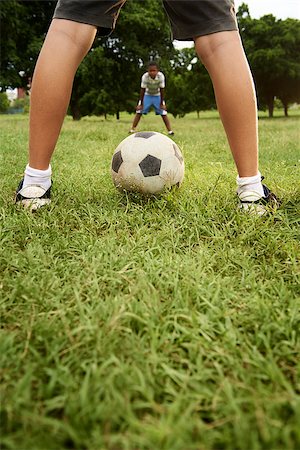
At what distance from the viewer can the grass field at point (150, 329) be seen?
36.3 inches

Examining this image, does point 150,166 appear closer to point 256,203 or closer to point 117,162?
point 117,162

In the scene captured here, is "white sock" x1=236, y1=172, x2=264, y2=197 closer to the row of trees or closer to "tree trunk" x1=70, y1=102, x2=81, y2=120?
the row of trees

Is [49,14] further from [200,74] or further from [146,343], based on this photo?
[146,343]

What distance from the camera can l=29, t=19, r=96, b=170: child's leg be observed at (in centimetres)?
221

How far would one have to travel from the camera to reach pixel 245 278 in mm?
1631

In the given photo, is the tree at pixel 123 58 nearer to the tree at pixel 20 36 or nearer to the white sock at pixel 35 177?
the tree at pixel 20 36

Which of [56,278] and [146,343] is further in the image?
[56,278]

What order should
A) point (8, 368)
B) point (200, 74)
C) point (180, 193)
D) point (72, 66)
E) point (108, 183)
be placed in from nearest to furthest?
point (8, 368) < point (72, 66) < point (180, 193) < point (108, 183) < point (200, 74)

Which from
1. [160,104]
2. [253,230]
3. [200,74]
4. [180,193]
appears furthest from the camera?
[200,74]

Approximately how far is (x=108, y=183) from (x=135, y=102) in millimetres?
23279

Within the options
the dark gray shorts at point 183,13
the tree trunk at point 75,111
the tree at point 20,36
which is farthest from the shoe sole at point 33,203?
the tree trunk at point 75,111

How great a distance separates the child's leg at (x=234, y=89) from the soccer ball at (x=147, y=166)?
1.70ft

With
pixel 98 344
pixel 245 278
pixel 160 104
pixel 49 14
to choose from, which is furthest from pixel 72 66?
pixel 49 14

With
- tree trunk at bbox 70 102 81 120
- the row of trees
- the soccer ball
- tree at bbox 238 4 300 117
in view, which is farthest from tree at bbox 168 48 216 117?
the soccer ball
